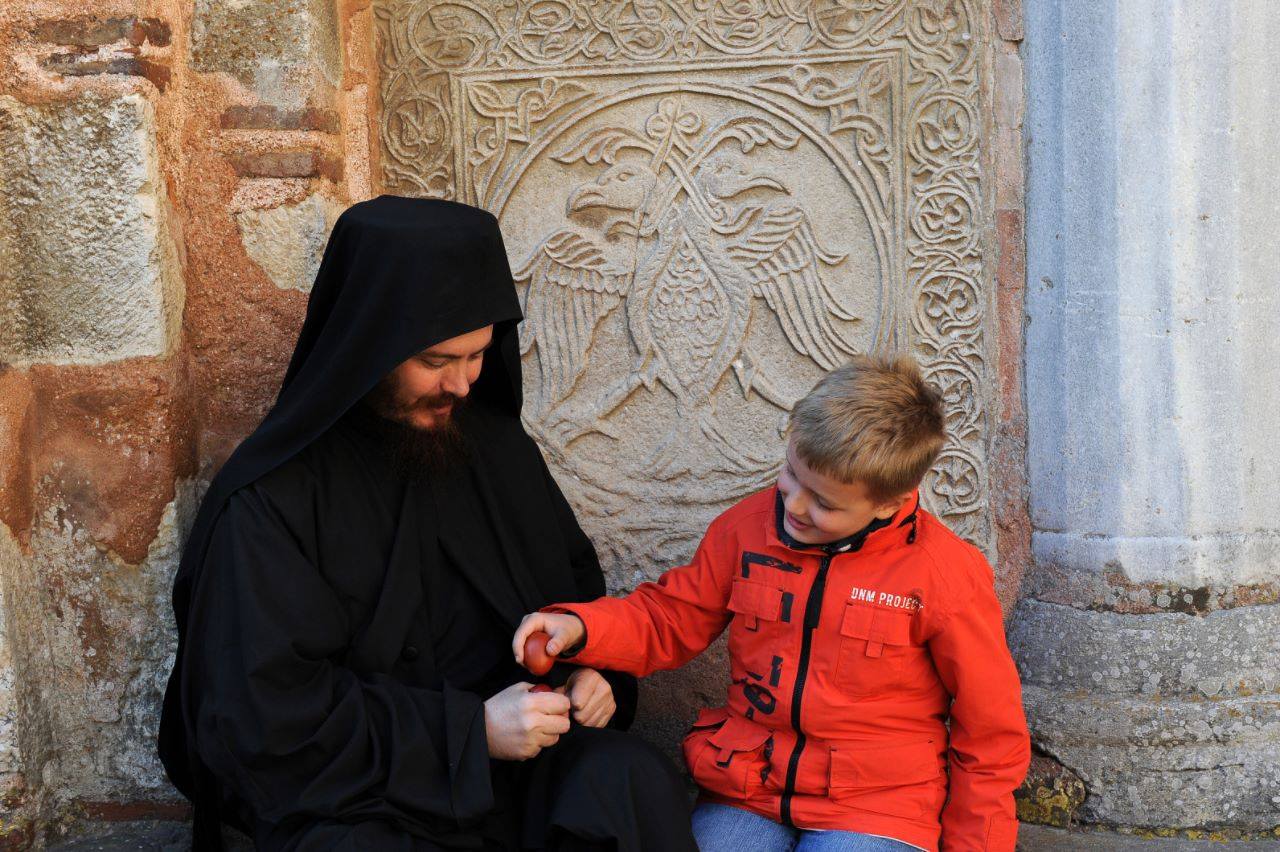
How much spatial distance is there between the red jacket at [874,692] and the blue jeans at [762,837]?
0.07ft

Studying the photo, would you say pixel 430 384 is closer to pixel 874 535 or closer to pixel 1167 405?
pixel 874 535

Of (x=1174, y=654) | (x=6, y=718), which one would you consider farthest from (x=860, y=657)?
(x=6, y=718)

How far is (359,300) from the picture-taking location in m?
2.41

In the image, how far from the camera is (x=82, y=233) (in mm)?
2803

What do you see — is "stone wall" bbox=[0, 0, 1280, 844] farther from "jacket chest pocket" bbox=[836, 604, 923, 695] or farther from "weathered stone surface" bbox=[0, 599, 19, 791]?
"jacket chest pocket" bbox=[836, 604, 923, 695]

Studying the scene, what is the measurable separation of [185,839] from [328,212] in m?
1.63

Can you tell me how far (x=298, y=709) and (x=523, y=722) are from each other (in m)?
0.43

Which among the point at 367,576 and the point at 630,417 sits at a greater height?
the point at 630,417

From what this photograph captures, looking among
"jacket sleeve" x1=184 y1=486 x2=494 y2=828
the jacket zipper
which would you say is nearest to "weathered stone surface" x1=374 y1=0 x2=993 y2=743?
the jacket zipper

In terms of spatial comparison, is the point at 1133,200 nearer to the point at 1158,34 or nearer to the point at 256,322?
the point at 1158,34

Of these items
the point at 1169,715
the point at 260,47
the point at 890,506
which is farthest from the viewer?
the point at 260,47

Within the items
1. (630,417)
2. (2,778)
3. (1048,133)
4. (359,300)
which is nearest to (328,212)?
(359,300)

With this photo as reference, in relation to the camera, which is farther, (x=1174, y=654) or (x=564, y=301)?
(x=564, y=301)

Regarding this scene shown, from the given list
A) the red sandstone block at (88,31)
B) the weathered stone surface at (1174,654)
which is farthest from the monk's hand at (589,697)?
the red sandstone block at (88,31)
